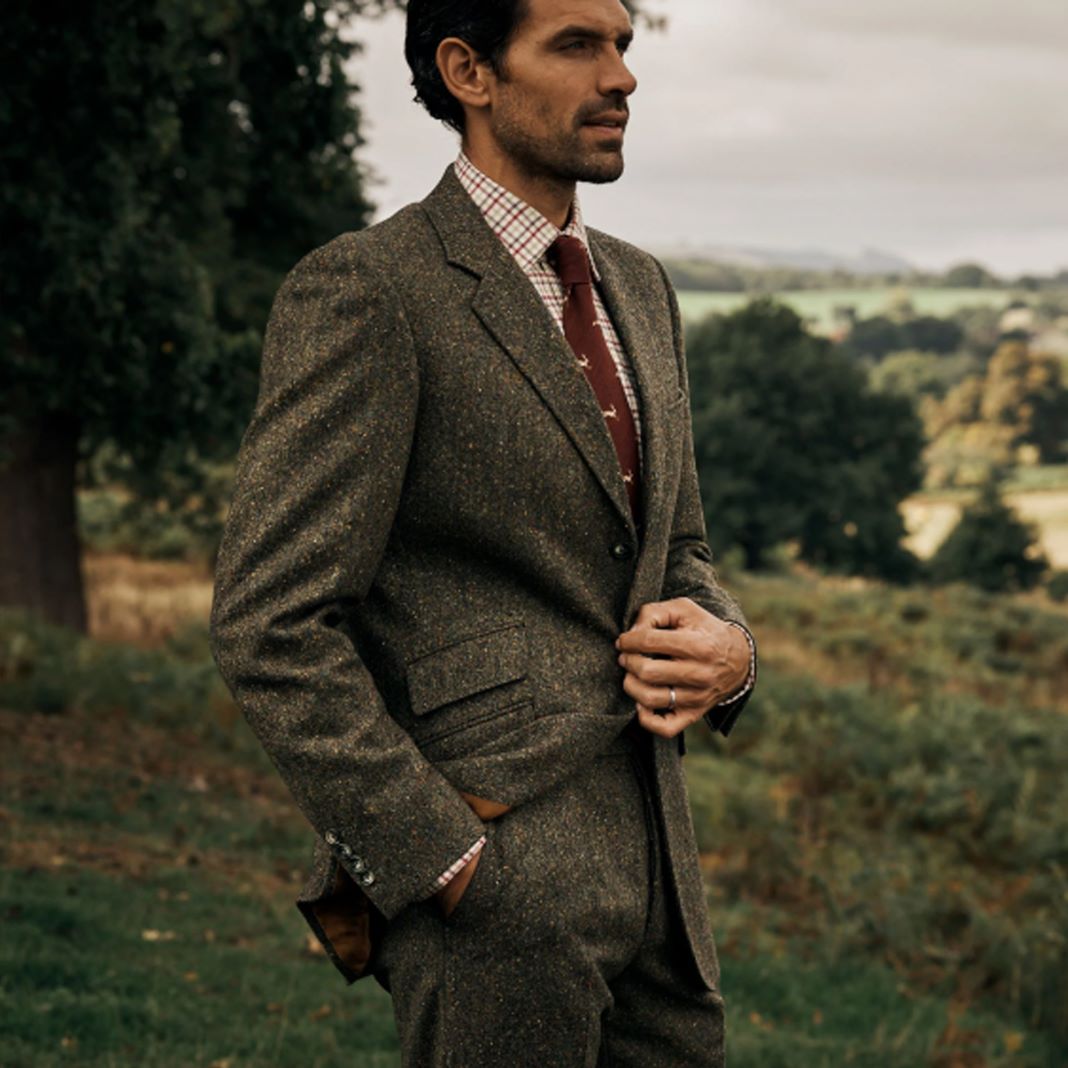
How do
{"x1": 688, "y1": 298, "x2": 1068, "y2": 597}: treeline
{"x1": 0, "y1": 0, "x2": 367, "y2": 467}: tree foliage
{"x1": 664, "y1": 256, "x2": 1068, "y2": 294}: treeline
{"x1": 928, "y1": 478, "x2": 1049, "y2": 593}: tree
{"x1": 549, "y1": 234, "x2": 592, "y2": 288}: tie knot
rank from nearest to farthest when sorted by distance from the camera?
{"x1": 549, "y1": 234, "x2": 592, "y2": 288}: tie knot, {"x1": 0, "y1": 0, "x2": 367, "y2": 467}: tree foliage, {"x1": 928, "y1": 478, "x2": 1049, "y2": 593}: tree, {"x1": 688, "y1": 298, "x2": 1068, "y2": 597}: treeline, {"x1": 664, "y1": 256, "x2": 1068, "y2": 294}: treeline

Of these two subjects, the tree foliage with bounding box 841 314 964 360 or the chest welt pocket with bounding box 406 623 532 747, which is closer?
the chest welt pocket with bounding box 406 623 532 747

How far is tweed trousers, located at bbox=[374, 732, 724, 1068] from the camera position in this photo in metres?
2.21

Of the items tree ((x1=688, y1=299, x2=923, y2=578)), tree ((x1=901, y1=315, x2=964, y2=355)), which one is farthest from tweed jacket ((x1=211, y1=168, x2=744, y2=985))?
tree ((x1=901, y1=315, x2=964, y2=355))

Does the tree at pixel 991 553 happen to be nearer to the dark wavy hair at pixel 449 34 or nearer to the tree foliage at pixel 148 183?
the tree foliage at pixel 148 183

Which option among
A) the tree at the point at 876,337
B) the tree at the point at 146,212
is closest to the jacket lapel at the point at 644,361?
the tree at the point at 146,212

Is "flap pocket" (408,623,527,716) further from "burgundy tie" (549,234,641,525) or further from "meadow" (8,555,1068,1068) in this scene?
"meadow" (8,555,1068,1068)

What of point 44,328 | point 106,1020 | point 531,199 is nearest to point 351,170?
point 44,328

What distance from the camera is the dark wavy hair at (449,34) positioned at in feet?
7.77

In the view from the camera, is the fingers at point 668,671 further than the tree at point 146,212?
No

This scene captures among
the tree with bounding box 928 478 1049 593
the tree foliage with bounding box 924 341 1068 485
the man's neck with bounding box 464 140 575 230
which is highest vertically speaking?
the tree foliage with bounding box 924 341 1068 485

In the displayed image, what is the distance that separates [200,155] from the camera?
11.2 m

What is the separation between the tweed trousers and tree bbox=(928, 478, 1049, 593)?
4648 centimetres

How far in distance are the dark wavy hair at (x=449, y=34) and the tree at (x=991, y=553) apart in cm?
4653

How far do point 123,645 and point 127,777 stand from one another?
535 cm
